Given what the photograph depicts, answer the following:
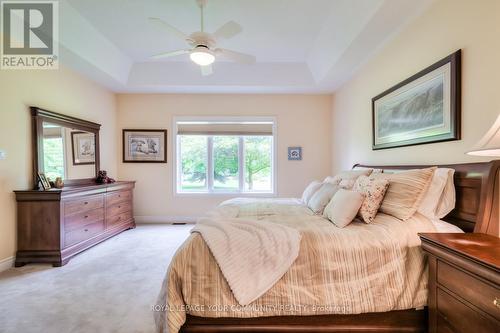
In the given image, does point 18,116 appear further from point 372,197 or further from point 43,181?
point 372,197

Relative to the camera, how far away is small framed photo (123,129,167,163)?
4.57 meters

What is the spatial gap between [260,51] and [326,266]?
327cm

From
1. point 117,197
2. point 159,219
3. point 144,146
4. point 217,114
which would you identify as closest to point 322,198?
point 217,114

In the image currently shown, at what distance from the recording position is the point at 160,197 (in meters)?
4.61

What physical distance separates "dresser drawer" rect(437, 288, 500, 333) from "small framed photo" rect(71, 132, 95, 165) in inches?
172

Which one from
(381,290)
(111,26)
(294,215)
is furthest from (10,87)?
(381,290)

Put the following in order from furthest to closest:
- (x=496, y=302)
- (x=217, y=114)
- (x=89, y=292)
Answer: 1. (x=217, y=114)
2. (x=89, y=292)
3. (x=496, y=302)

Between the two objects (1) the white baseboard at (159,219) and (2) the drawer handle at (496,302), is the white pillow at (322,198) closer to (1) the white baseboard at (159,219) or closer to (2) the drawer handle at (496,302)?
(2) the drawer handle at (496,302)

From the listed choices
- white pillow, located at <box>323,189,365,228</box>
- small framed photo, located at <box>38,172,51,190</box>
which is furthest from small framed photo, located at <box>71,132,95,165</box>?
white pillow, located at <box>323,189,365,228</box>

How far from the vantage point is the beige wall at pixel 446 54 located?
156cm

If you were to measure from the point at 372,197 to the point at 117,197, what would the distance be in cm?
383

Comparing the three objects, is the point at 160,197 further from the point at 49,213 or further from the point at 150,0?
the point at 150,0

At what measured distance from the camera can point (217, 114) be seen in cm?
457

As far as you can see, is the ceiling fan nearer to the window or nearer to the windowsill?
the window
